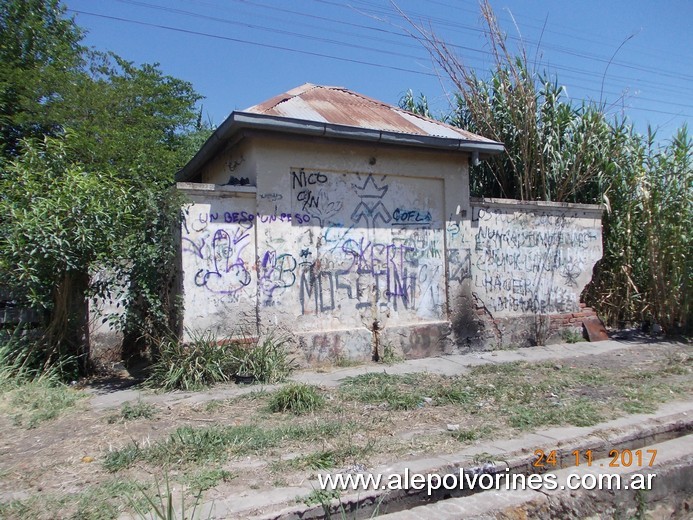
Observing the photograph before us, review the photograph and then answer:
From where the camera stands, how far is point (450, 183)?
8891 millimetres

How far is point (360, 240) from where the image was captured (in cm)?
815

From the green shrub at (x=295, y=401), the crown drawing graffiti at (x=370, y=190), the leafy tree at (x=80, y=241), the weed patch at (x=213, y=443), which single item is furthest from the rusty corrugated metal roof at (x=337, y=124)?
the weed patch at (x=213, y=443)

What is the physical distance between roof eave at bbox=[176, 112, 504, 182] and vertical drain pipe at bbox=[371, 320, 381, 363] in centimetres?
280

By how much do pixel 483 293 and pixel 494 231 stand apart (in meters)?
1.11

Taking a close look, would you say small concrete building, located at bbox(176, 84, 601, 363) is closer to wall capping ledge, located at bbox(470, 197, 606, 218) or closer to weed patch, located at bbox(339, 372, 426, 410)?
wall capping ledge, located at bbox(470, 197, 606, 218)

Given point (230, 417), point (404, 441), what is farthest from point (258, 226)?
point (404, 441)

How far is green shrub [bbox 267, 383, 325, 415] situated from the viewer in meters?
5.39

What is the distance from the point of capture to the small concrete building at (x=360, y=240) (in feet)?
23.6

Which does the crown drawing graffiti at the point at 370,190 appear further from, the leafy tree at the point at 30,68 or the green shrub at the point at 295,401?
the leafy tree at the point at 30,68

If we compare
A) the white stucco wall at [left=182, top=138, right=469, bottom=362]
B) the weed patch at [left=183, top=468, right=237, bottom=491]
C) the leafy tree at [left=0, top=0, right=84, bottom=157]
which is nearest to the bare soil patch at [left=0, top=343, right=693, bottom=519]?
the weed patch at [left=183, top=468, right=237, bottom=491]

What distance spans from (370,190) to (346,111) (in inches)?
58.6

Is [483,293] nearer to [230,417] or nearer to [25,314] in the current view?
[230,417]

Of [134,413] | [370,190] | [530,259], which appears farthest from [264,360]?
[530,259]

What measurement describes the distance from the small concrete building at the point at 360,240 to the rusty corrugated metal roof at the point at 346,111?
49 millimetres
